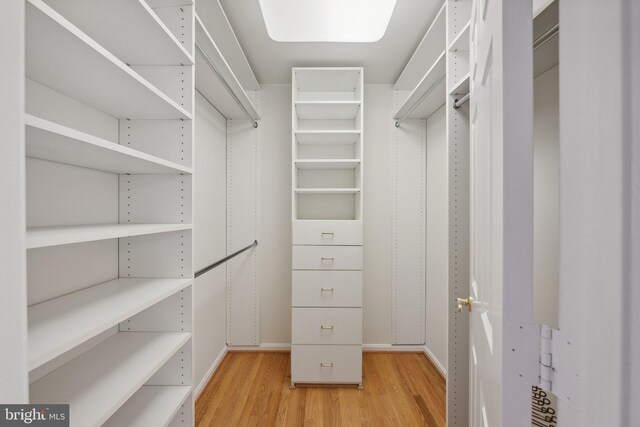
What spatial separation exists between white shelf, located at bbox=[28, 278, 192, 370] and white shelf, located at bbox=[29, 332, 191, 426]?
213 mm

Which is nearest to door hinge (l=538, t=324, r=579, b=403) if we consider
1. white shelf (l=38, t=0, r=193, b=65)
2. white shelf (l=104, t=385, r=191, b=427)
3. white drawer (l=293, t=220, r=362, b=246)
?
white shelf (l=104, t=385, r=191, b=427)

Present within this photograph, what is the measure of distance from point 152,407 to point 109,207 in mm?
782

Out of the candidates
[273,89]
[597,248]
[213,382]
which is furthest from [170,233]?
[273,89]

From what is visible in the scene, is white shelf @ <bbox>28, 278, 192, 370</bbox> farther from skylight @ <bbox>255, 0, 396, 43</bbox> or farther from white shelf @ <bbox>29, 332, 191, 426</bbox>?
skylight @ <bbox>255, 0, 396, 43</bbox>

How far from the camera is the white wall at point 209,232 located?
185cm

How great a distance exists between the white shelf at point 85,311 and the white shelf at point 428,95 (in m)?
1.73

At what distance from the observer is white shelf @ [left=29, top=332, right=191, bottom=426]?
29.0 inches

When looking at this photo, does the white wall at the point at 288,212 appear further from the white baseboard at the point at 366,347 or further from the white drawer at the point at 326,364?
the white drawer at the point at 326,364

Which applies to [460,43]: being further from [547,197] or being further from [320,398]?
[320,398]

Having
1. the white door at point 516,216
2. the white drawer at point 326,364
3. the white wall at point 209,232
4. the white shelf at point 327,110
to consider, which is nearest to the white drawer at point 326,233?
the white wall at point 209,232

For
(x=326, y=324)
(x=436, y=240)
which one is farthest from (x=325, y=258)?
(x=436, y=240)

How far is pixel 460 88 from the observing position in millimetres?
1349

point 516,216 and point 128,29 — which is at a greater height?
point 128,29

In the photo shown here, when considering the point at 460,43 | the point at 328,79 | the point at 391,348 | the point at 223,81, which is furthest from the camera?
the point at 391,348
